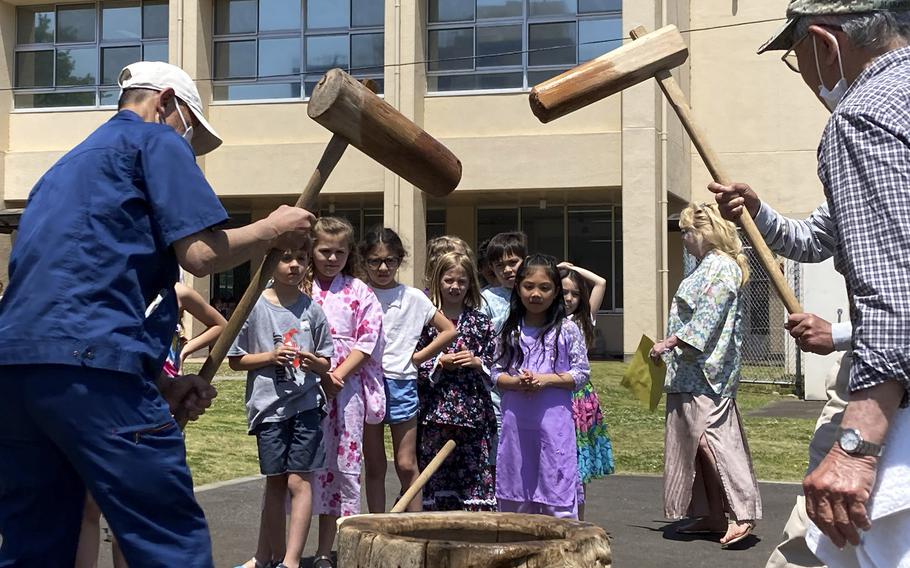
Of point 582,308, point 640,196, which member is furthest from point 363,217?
point 582,308

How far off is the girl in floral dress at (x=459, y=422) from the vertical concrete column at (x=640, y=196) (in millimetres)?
15615

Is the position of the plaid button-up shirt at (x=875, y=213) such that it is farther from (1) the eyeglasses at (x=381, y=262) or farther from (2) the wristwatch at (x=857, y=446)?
(1) the eyeglasses at (x=381, y=262)

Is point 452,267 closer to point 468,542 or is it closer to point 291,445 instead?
point 291,445

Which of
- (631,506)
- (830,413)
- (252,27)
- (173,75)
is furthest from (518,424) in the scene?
(252,27)

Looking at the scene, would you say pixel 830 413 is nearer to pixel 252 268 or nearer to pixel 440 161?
pixel 440 161

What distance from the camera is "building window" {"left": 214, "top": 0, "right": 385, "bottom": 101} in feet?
78.8

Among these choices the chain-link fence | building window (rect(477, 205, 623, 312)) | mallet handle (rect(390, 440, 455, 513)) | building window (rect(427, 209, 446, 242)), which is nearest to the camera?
mallet handle (rect(390, 440, 455, 513))

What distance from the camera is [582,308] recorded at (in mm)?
7656

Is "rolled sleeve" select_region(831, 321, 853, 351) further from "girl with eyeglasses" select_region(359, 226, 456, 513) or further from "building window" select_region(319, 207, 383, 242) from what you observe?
"building window" select_region(319, 207, 383, 242)

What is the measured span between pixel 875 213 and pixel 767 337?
755 inches

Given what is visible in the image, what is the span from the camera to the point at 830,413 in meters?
3.55

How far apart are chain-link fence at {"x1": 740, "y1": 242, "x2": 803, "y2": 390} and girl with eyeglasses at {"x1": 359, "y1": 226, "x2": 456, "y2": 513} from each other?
1207cm

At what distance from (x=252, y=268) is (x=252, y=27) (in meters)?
5.30

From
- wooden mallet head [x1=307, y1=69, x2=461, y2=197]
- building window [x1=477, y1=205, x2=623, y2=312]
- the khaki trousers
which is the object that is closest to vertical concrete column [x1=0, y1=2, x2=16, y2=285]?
building window [x1=477, y1=205, x2=623, y2=312]
